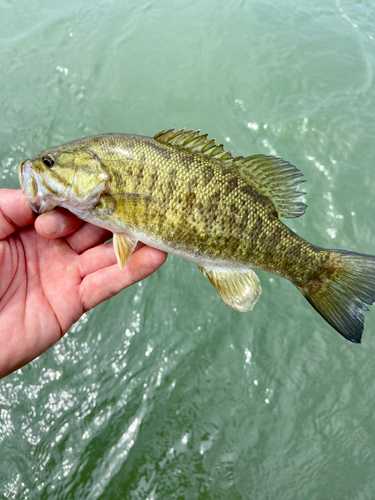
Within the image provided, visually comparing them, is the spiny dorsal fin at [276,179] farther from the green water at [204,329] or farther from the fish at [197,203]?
the green water at [204,329]

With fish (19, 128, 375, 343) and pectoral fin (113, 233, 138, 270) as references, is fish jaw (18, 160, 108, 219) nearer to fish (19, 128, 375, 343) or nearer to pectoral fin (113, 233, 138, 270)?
fish (19, 128, 375, 343)

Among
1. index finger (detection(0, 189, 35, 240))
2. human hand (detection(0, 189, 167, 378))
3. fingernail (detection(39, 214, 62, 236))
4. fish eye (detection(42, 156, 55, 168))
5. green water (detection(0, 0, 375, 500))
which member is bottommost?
green water (detection(0, 0, 375, 500))

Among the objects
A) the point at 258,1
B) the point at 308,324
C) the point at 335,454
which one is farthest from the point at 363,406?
the point at 258,1

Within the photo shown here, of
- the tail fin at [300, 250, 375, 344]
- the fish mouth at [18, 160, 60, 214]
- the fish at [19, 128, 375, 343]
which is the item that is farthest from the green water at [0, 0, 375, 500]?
the fish mouth at [18, 160, 60, 214]

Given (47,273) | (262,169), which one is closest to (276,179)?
(262,169)

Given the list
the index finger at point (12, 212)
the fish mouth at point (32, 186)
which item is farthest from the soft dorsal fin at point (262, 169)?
the index finger at point (12, 212)
